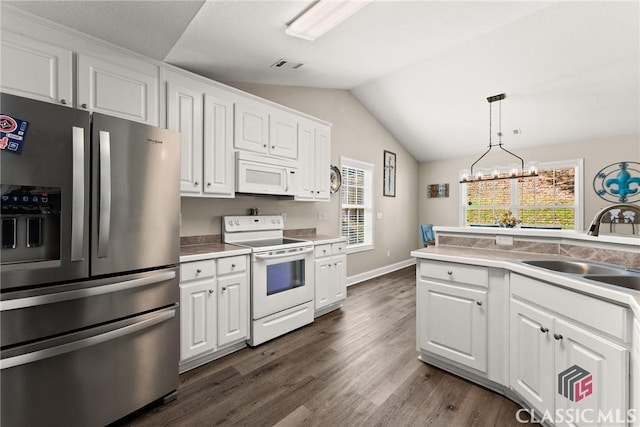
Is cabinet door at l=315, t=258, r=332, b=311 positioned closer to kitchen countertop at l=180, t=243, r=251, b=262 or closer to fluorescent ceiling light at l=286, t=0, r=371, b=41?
kitchen countertop at l=180, t=243, r=251, b=262

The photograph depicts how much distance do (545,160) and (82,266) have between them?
7.16m

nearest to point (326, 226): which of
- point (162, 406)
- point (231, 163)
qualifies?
point (231, 163)

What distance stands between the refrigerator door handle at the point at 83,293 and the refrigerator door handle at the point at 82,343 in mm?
227

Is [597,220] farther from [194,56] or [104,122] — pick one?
[194,56]

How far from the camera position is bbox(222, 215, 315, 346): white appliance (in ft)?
8.55

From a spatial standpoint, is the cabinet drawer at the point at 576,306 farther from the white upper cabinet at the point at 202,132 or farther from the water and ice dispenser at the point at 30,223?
the water and ice dispenser at the point at 30,223

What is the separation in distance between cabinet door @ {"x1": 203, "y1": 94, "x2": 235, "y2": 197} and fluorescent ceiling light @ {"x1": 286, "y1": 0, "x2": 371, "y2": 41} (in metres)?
0.95

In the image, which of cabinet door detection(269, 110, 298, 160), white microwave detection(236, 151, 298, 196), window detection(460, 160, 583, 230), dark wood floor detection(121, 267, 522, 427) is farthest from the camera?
window detection(460, 160, 583, 230)

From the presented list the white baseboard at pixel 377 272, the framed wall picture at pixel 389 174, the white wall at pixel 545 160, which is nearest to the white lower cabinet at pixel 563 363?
the white baseboard at pixel 377 272

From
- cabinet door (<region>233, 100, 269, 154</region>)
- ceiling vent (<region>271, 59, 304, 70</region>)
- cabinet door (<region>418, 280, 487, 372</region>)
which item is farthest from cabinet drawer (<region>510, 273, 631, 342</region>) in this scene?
ceiling vent (<region>271, 59, 304, 70</region>)

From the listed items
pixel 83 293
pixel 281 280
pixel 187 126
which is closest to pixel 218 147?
pixel 187 126

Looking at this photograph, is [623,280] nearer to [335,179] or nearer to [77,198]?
[77,198]

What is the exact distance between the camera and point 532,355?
5.51ft

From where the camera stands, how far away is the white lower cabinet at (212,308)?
2.14 metres
